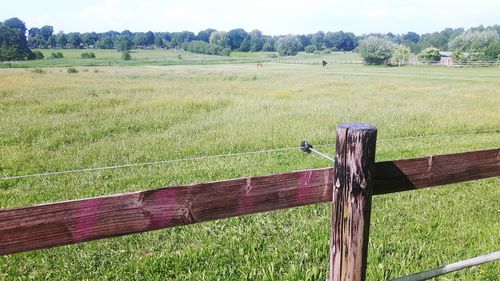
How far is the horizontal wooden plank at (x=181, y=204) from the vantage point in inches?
74.6

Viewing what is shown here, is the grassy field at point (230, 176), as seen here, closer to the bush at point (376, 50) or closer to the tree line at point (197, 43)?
the tree line at point (197, 43)

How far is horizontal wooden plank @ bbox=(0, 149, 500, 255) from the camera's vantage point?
190cm

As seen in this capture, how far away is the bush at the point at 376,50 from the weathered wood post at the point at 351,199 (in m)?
84.8

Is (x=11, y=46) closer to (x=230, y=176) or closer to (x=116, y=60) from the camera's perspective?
(x=116, y=60)

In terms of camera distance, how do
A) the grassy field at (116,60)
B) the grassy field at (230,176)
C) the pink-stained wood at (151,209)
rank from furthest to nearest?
the grassy field at (116,60)
the grassy field at (230,176)
the pink-stained wood at (151,209)

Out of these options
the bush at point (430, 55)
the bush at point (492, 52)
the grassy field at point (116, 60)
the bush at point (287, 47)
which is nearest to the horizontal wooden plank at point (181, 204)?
the grassy field at point (116, 60)

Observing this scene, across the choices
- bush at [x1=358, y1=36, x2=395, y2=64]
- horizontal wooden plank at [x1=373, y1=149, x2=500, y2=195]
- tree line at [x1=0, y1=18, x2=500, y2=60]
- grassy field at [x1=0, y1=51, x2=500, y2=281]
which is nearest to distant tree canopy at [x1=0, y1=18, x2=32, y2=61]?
tree line at [x1=0, y1=18, x2=500, y2=60]

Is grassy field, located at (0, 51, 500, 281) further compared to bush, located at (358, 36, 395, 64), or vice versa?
bush, located at (358, 36, 395, 64)

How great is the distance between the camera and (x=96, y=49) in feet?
406

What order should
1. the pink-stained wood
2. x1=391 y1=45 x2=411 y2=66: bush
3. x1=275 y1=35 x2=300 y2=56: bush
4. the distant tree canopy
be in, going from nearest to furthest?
the pink-stained wood, the distant tree canopy, x1=391 y1=45 x2=411 y2=66: bush, x1=275 y1=35 x2=300 y2=56: bush

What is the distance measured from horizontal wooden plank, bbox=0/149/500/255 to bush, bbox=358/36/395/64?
84390 mm

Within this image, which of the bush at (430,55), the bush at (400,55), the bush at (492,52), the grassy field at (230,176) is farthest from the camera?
the bush at (430,55)

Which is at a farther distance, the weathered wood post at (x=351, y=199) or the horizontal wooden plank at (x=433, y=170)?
the horizontal wooden plank at (x=433, y=170)

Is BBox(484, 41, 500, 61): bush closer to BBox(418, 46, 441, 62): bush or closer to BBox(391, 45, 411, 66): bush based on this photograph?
BBox(391, 45, 411, 66): bush
